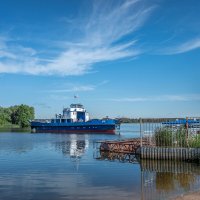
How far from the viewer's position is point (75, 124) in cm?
7900

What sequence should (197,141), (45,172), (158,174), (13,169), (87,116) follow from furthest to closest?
(87,116)
(197,141)
(13,169)
(45,172)
(158,174)

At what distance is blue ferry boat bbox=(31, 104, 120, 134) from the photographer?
76.2 meters

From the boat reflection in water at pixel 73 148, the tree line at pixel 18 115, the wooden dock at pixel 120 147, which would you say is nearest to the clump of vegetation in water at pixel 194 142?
the wooden dock at pixel 120 147

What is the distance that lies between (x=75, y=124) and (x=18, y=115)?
5092 centimetres

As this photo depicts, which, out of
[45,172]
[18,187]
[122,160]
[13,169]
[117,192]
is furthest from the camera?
[122,160]

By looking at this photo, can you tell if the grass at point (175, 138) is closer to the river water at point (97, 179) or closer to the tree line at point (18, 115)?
the river water at point (97, 179)

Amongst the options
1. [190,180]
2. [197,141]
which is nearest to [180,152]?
[197,141]

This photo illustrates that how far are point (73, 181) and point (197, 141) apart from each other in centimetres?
893

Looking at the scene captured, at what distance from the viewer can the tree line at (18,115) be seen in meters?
123

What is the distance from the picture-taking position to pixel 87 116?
83688 millimetres

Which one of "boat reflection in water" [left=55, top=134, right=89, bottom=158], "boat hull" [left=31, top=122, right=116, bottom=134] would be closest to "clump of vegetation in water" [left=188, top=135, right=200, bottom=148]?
"boat reflection in water" [left=55, top=134, right=89, bottom=158]

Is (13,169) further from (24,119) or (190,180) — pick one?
(24,119)

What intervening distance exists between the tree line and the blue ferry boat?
34.4 metres

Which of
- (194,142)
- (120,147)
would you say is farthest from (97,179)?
(120,147)
